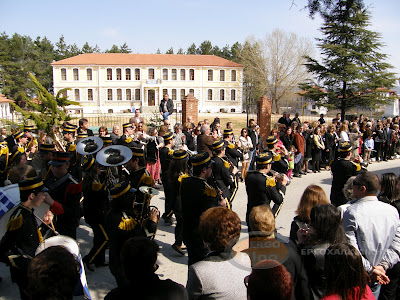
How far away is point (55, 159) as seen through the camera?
5301 mm

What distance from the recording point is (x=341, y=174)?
6.35 m

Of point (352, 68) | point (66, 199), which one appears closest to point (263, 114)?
point (352, 68)

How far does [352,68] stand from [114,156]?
2381 centimetres

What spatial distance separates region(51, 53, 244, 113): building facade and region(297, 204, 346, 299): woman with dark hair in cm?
5432

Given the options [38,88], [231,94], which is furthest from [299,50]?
[38,88]

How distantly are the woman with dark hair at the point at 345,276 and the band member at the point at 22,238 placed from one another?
2814 mm

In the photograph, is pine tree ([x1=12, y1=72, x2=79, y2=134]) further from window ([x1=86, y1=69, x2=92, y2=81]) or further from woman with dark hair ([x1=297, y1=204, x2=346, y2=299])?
window ([x1=86, y1=69, x2=92, y2=81])

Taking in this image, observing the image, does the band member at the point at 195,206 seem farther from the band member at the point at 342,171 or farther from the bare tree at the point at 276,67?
the bare tree at the point at 276,67

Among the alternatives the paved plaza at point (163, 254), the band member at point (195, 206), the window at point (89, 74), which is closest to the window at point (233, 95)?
the window at point (89, 74)

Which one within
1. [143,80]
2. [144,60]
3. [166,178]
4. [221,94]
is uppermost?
[144,60]

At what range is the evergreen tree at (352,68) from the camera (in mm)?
24797

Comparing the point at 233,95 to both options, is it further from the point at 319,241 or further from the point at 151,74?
the point at 319,241

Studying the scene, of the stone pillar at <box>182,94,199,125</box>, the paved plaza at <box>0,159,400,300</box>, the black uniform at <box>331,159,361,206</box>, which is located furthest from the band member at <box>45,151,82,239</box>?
the stone pillar at <box>182,94,199,125</box>

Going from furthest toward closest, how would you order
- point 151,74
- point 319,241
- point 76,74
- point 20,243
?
point 151,74 → point 76,74 → point 20,243 → point 319,241
